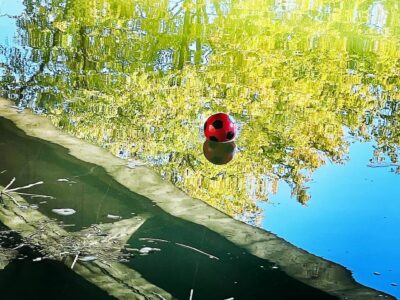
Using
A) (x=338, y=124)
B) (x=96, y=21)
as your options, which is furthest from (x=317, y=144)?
(x=96, y=21)

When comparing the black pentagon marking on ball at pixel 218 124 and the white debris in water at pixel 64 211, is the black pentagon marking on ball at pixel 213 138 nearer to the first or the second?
the black pentagon marking on ball at pixel 218 124

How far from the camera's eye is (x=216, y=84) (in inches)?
257

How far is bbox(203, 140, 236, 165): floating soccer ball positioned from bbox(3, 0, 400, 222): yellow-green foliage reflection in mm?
67

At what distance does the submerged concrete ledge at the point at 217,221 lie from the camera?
10.6ft

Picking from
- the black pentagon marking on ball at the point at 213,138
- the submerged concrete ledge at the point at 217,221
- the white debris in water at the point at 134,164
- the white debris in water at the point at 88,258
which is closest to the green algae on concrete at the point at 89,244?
the white debris in water at the point at 88,258

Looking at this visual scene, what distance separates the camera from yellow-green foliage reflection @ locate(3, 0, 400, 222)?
190 inches

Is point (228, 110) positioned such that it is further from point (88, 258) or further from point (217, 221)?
point (88, 258)

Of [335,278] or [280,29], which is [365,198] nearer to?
[335,278]

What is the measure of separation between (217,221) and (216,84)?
9.77 feet

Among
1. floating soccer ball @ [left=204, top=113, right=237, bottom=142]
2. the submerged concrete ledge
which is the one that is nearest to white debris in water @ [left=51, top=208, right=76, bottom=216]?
the submerged concrete ledge

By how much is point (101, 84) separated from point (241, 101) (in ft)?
4.33

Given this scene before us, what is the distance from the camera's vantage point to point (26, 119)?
5.14m

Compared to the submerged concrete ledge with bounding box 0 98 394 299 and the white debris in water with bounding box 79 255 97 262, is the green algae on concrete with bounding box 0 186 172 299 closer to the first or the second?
the white debris in water with bounding box 79 255 97 262

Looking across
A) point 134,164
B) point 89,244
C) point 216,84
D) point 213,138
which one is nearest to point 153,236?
point 89,244
